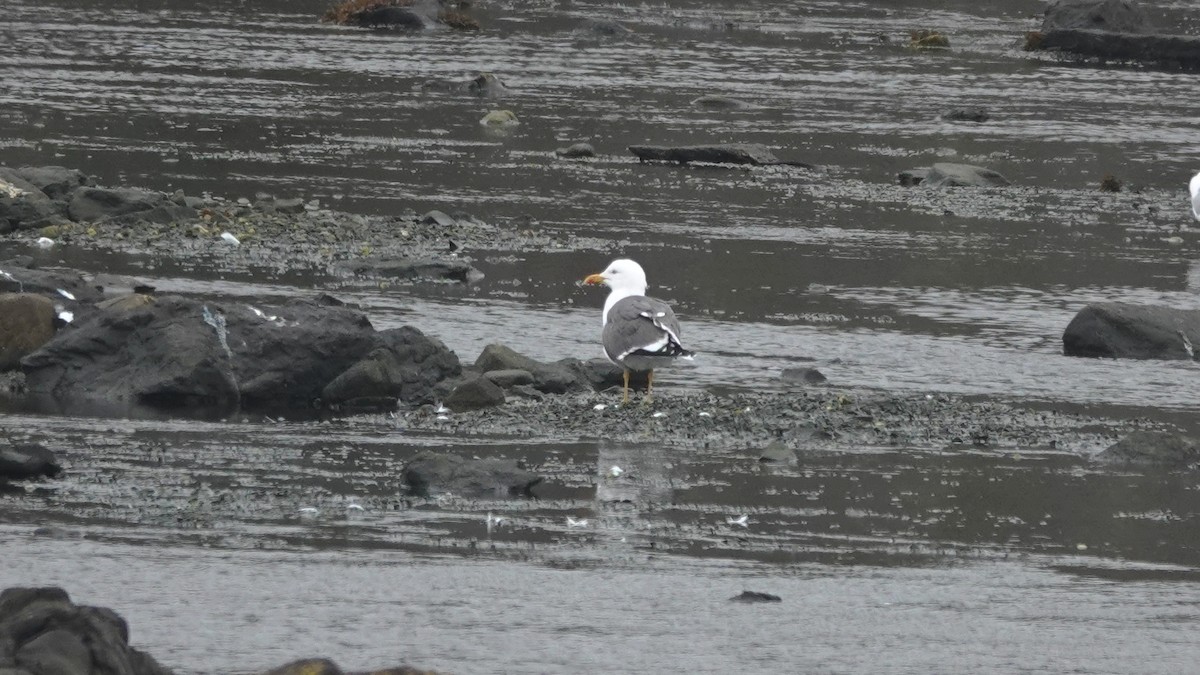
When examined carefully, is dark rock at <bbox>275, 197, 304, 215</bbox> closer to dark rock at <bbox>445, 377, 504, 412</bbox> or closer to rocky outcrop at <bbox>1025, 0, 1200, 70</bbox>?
dark rock at <bbox>445, 377, 504, 412</bbox>

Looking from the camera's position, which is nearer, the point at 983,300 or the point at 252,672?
the point at 252,672

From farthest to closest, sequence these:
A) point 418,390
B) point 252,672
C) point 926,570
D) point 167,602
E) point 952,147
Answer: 1. point 952,147
2. point 418,390
3. point 926,570
4. point 167,602
5. point 252,672

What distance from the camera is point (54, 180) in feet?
56.4

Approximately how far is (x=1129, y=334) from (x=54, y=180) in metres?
9.56

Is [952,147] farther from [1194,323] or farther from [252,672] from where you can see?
[252,672]

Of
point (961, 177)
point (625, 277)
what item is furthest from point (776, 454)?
point (961, 177)

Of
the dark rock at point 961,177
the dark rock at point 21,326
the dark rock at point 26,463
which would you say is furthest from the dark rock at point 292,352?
the dark rock at point 961,177

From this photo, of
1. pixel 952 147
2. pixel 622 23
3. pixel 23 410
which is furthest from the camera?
pixel 622 23

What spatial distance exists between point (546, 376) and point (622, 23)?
27.2 meters

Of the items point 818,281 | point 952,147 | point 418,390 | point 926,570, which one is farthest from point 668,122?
point 926,570

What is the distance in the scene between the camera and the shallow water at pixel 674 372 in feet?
22.8

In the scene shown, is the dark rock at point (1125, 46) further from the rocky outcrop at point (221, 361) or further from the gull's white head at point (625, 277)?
the rocky outcrop at point (221, 361)

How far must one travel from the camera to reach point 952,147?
931 inches

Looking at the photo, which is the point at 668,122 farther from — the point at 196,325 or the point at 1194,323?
the point at 196,325
